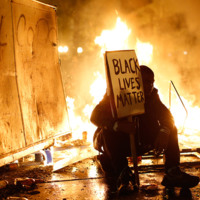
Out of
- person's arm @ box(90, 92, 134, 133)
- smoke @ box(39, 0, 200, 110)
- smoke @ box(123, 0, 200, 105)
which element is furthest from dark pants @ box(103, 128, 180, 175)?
smoke @ box(123, 0, 200, 105)

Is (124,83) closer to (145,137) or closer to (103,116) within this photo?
(103,116)

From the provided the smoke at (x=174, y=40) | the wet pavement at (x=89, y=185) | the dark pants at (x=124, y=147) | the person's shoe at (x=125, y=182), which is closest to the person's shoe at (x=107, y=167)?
the wet pavement at (x=89, y=185)

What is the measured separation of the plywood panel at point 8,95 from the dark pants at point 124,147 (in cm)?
142

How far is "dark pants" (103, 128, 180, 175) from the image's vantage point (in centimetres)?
330

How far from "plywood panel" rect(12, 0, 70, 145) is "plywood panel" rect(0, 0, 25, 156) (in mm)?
117

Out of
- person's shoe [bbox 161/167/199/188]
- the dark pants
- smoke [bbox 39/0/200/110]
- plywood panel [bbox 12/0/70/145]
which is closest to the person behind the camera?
person's shoe [bbox 161/167/199/188]

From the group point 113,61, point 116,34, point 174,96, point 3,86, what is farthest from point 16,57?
point 116,34

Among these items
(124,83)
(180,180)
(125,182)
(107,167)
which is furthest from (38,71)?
(180,180)

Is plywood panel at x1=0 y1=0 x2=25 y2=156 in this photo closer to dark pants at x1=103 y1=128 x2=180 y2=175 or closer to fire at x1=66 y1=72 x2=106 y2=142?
dark pants at x1=103 y1=128 x2=180 y2=175

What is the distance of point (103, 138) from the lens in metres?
3.46

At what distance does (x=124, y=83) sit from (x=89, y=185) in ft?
4.90

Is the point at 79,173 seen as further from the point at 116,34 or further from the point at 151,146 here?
the point at 116,34

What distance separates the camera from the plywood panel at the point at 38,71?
416cm

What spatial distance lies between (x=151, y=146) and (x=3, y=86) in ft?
7.63
